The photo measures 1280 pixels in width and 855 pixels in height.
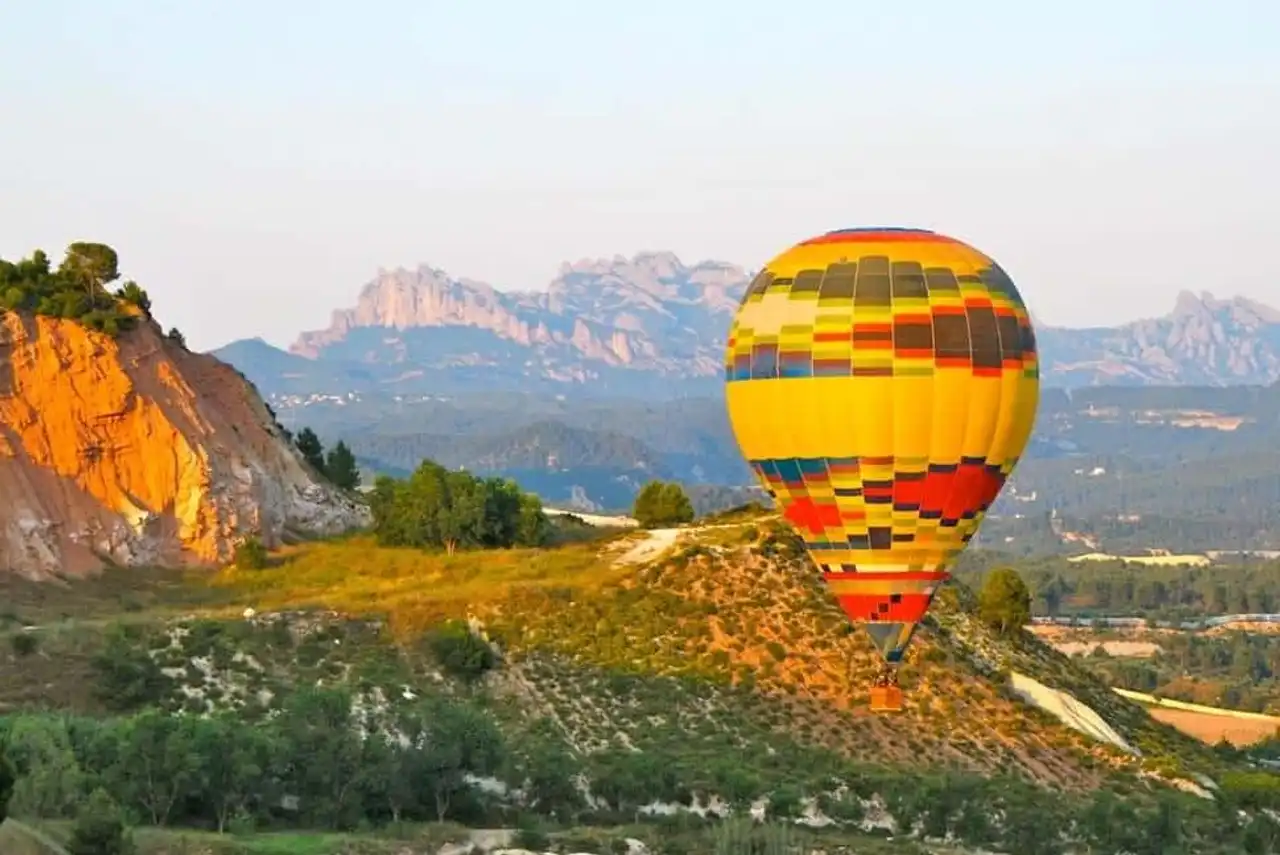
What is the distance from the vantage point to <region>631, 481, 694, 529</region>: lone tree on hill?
6838cm

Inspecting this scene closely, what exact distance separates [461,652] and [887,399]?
1494cm

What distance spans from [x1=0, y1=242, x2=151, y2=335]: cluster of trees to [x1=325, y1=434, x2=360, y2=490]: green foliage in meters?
12.7

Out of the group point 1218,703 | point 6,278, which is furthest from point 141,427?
point 1218,703

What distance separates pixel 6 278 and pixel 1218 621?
130964mm

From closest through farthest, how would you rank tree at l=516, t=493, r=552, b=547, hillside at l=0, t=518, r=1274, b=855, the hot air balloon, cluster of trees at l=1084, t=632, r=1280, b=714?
the hot air balloon → hillside at l=0, t=518, r=1274, b=855 → tree at l=516, t=493, r=552, b=547 → cluster of trees at l=1084, t=632, r=1280, b=714

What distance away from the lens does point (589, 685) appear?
48.1m

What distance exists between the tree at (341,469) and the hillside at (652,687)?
12.0 meters

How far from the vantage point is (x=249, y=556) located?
54500mm

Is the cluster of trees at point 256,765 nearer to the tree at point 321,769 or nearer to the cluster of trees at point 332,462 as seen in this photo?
the tree at point 321,769

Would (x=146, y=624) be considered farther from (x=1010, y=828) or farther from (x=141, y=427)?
(x=1010, y=828)

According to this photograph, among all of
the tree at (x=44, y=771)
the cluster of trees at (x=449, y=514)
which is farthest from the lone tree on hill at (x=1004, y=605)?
the tree at (x=44, y=771)

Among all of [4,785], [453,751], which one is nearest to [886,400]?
[453,751]

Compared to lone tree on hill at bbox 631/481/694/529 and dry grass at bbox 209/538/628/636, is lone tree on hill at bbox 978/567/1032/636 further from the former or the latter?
dry grass at bbox 209/538/628/636

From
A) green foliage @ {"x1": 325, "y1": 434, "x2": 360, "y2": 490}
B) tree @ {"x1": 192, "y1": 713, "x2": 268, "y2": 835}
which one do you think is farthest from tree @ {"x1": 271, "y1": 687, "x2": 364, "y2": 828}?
green foliage @ {"x1": 325, "y1": 434, "x2": 360, "y2": 490}
